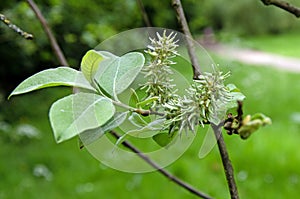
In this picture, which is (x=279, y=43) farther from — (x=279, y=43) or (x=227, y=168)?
(x=227, y=168)

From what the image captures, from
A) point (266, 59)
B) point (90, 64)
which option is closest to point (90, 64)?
point (90, 64)

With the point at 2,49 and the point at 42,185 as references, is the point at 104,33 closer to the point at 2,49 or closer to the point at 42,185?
the point at 42,185

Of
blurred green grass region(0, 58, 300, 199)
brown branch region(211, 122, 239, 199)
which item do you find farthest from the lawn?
brown branch region(211, 122, 239, 199)

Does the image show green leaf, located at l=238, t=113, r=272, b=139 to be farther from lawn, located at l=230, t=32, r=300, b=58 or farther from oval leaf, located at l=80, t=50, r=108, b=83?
lawn, located at l=230, t=32, r=300, b=58

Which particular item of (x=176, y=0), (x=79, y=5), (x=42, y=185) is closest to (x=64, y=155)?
(x=42, y=185)

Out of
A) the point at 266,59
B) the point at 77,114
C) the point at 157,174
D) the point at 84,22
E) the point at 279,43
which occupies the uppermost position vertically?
the point at 77,114

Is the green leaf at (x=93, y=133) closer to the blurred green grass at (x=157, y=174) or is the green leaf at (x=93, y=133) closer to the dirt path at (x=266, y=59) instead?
the blurred green grass at (x=157, y=174)

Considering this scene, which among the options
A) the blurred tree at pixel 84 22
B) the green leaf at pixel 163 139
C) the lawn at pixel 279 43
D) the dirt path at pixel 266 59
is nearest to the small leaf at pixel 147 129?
the green leaf at pixel 163 139
